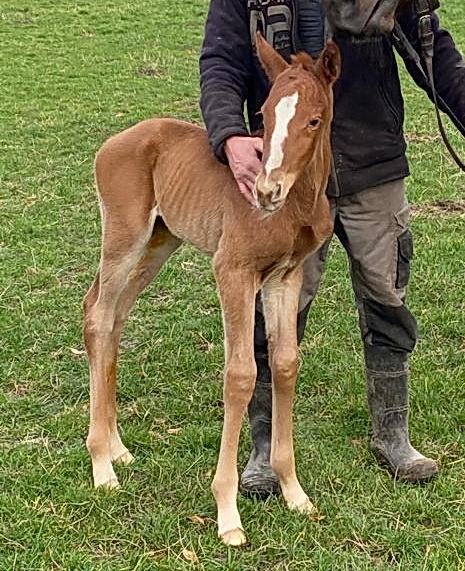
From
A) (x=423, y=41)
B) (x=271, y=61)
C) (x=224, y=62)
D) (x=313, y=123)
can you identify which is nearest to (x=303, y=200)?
(x=313, y=123)

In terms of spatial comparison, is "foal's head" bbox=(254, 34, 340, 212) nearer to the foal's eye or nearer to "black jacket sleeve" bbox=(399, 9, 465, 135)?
the foal's eye

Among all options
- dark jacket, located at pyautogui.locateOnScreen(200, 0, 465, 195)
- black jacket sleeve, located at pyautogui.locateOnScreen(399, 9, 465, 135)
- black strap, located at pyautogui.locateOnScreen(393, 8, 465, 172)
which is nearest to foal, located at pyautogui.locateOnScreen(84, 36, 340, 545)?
dark jacket, located at pyautogui.locateOnScreen(200, 0, 465, 195)

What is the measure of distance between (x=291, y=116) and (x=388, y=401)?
163cm

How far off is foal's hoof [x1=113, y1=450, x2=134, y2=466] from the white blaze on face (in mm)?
1683

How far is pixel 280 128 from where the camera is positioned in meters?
2.98

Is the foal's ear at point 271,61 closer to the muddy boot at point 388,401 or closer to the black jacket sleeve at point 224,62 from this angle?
the black jacket sleeve at point 224,62

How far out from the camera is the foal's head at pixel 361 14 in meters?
3.37

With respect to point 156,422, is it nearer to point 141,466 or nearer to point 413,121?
point 141,466

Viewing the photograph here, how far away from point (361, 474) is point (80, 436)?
1.29 m

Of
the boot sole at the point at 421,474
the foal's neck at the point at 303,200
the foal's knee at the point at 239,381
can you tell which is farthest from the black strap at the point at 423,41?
the boot sole at the point at 421,474

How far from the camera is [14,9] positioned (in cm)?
1761

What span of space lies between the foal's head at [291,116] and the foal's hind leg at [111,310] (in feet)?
3.44

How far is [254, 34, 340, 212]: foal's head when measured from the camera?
296 centimetres

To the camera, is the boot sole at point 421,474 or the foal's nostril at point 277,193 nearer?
the foal's nostril at point 277,193
